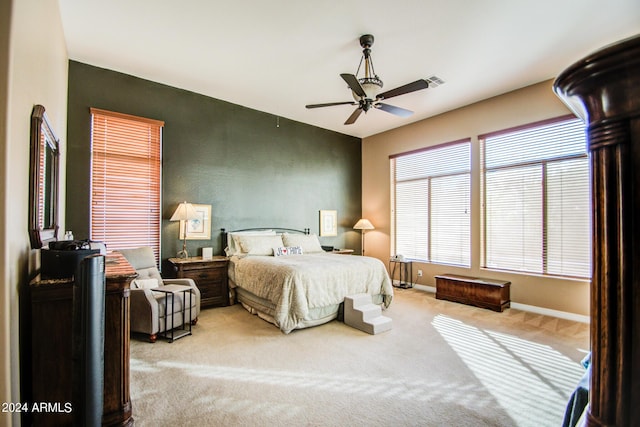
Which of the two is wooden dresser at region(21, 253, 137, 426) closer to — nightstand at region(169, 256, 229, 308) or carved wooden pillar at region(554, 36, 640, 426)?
carved wooden pillar at region(554, 36, 640, 426)

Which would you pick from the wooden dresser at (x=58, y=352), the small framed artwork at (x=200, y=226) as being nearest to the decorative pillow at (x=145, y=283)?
the small framed artwork at (x=200, y=226)

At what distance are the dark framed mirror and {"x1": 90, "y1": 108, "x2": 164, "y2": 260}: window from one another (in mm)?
1417

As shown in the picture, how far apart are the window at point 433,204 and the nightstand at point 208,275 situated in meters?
3.70

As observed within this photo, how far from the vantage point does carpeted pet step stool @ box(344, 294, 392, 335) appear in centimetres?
372

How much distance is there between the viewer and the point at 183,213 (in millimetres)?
4469

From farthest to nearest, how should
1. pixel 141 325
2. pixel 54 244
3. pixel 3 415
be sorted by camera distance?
1. pixel 141 325
2. pixel 54 244
3. pixel 3 415

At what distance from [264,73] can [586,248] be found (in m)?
4.99

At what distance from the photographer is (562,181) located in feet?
14.4

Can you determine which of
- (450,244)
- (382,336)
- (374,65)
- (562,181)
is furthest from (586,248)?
(374,65)

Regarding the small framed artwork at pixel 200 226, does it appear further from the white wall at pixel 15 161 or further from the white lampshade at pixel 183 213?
the white wall at pixel 15 161

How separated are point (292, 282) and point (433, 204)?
3592 millimetres

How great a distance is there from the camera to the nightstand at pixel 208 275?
4.40m

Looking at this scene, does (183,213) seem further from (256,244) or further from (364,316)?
(364,316)

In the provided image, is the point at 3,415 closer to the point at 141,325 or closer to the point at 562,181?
the point at 141,325
